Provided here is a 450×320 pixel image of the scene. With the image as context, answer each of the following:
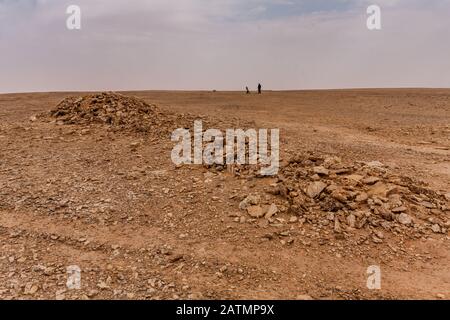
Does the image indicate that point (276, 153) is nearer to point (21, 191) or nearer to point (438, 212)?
point (438, 212)

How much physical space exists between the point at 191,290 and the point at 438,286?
9.14 feet

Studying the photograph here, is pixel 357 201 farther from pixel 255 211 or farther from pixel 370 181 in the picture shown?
pixel 255 211

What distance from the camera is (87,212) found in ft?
20.4

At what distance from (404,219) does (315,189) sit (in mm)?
1278

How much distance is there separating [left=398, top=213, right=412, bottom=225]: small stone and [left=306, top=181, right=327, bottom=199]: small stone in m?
1.12

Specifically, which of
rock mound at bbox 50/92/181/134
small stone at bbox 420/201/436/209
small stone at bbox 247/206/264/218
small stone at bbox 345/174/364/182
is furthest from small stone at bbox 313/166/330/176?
rock mound at bbox 50/92/181/134

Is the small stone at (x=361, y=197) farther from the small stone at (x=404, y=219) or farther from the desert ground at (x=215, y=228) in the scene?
the small stone at (x=404, y=219)

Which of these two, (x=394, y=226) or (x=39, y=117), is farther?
(x=39, y=117)

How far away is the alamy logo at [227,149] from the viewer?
23.7 ft

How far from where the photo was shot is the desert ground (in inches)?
184

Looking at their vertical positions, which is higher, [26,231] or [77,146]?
[77,146]

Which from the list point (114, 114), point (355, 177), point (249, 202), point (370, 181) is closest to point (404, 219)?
point (370, 181)

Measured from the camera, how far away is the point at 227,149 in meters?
7.64
